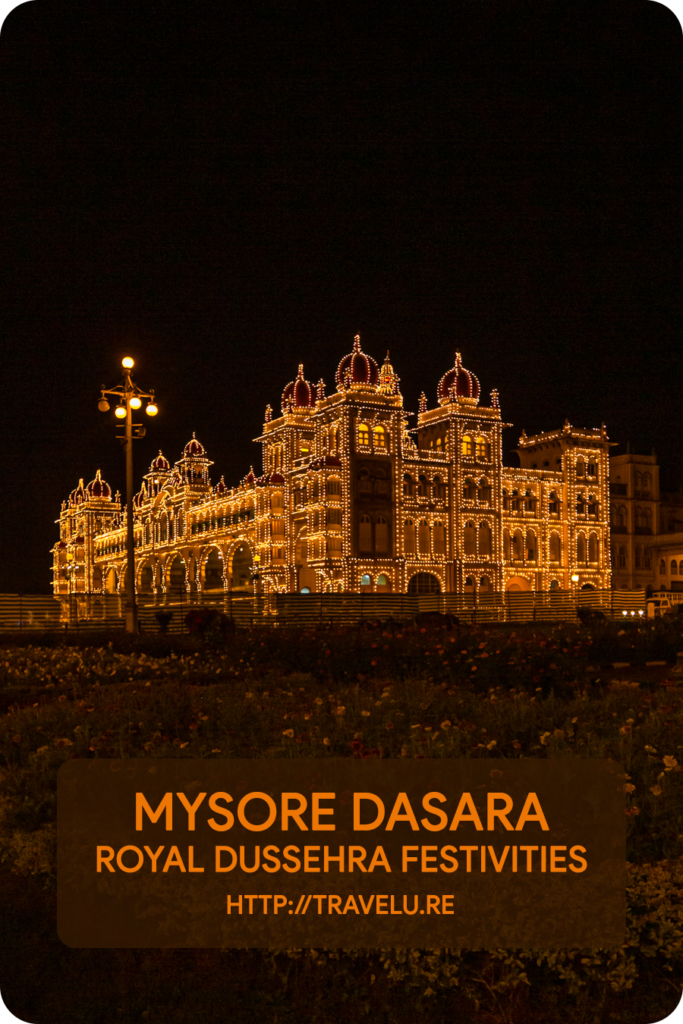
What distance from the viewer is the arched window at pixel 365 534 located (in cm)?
6225

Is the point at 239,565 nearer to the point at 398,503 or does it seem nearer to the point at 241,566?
the point at 241,566

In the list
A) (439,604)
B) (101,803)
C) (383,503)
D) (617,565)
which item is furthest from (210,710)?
(617,565)

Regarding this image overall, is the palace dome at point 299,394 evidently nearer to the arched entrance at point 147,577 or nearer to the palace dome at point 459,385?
the palace dome at point 459,385

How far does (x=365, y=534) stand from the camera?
6253cm

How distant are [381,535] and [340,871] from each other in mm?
59132

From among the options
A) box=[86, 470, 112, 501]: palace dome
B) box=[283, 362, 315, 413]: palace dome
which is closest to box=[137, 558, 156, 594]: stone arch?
box=[86, 470, 112, 501]: palace dome

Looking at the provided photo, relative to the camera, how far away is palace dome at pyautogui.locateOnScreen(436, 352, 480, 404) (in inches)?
2721

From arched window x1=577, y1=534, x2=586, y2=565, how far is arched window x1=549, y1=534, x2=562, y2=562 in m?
1.70

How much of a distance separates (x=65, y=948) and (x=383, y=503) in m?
59.0

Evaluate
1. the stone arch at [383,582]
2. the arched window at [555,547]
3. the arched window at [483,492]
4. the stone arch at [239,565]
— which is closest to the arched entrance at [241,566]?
the stone arch at [239,565]

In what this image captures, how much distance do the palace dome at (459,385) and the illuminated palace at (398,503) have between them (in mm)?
106

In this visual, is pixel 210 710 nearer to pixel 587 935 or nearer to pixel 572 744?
pixel 572 744

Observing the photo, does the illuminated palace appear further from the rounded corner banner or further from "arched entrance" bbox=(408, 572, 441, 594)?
the rounded corner banner

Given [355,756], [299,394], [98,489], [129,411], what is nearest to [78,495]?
[98,489]
